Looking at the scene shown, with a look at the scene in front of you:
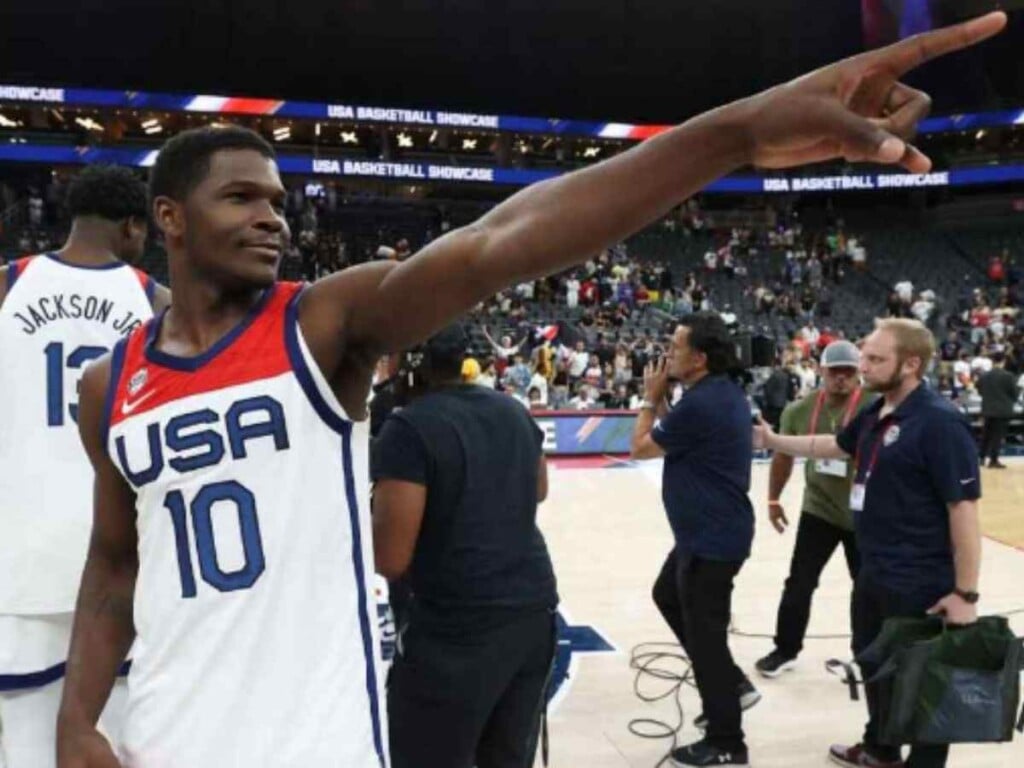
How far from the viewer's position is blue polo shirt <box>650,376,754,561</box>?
4.20m

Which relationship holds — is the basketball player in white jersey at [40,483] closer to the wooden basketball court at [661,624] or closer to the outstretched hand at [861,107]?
the outstretched hand at [861,107]

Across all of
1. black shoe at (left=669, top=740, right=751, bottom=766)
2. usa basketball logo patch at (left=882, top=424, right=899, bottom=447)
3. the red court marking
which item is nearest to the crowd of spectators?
the red court marking

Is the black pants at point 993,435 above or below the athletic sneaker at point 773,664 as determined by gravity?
above


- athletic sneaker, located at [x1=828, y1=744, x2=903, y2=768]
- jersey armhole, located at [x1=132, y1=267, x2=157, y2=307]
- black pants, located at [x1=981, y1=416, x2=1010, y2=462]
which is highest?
jersey armhole, located at [x1=132, y1=267, x2=157, y2=307]

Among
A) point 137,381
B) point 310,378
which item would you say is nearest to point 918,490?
point 310,378

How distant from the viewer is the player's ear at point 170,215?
1685mm

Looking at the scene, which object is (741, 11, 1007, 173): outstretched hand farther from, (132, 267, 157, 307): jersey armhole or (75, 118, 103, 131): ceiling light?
(75, 118, 103, 131): ceiling light

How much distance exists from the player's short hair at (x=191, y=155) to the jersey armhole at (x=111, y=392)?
28cm

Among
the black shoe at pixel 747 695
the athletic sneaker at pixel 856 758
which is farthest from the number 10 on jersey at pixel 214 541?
the black shoe at pixel 747 695

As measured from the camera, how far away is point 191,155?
65.9 inches

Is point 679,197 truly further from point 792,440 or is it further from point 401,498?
point 792,440

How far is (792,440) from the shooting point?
187 inches

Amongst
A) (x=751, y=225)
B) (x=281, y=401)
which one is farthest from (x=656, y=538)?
(x=751, y=225)

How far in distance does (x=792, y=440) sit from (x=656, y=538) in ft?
14.8
